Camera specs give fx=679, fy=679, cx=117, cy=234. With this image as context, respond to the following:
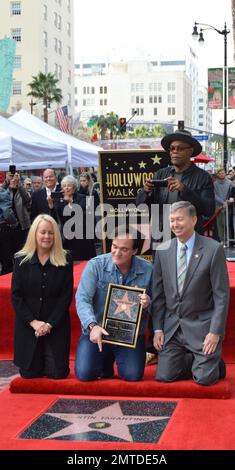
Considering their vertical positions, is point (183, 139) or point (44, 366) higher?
point (183, 139)

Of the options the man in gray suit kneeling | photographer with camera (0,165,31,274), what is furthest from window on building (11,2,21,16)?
the man in gray suit kneeling

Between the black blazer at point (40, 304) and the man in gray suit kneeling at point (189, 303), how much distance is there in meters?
0.75

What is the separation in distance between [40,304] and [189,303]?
4.02 ft

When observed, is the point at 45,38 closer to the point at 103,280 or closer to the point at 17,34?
the point at 17,34

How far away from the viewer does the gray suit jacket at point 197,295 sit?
5.13m

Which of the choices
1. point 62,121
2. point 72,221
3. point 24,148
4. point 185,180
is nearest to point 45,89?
point 62,121

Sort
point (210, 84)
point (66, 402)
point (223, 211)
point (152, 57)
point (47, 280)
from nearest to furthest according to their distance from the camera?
1. point (66, 402)
2. point (47, 280)
3. point (223, 211)
4. point (210, 84)
5. point (152, 57)

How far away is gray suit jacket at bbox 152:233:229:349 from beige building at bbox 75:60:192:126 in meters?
169

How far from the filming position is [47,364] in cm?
558

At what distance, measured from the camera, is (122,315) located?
17.7ft

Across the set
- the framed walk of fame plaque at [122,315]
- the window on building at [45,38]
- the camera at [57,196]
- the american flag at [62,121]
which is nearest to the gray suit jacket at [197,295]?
the framed walk of fame plaque at [122,315]
